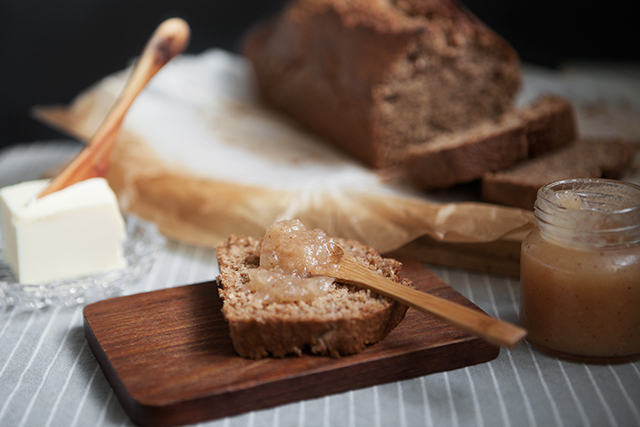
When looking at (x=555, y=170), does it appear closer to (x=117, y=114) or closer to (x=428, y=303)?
(x=428, y=303)

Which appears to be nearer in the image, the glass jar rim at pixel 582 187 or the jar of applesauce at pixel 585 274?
the jar of applesauce at pixel 585 274

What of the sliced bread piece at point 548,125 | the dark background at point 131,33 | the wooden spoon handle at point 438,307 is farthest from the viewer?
the dark background at point 131,33

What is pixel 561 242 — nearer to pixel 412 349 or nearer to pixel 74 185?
pixel 412 349

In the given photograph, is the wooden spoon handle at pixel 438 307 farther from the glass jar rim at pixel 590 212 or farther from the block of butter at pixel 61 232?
the block of butter at pixel 61 232

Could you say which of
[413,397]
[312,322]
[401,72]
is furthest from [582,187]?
[401,72]

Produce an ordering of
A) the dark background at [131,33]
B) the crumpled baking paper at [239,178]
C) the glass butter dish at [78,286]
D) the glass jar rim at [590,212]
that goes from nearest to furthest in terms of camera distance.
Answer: the glass jar rim at [590,212], the glass butter dish at [78,286], the crumpled baking paper at [239,178], the dark background at [131,33]

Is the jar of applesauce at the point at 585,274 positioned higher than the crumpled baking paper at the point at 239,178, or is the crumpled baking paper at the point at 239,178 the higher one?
the jar of applesauce at the point at 585,274

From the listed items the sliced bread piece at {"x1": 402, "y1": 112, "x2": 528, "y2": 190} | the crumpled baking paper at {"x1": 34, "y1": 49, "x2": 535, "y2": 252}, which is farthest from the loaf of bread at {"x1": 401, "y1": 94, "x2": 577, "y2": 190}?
the crumpled baking paper at {"x1": 34, "y1": 49, "x2": 535, "y2": 252}

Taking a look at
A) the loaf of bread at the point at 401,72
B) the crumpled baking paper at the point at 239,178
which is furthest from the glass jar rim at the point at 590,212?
the loaf of bread at the point at 401,72
